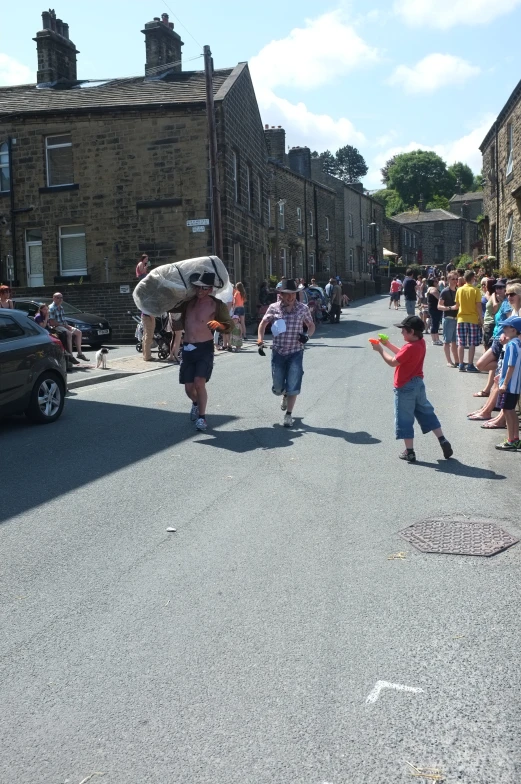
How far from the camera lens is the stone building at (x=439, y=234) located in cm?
9375

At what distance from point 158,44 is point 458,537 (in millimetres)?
28212

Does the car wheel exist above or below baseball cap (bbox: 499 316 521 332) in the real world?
below

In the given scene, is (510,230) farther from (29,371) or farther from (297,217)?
(29,371)

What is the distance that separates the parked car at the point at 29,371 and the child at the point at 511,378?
5.71 meters

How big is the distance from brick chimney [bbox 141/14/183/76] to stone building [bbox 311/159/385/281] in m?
28.7

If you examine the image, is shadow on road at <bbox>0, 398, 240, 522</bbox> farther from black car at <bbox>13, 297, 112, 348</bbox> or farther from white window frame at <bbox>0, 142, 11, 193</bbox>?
white window frame at <bbox>0, 142, 11, 193</bbox>

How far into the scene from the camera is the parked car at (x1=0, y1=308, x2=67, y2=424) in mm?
10039

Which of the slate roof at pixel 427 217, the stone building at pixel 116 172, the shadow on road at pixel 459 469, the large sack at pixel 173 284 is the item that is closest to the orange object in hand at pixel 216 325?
the large sack at pixel 173 284

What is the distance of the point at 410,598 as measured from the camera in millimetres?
4559

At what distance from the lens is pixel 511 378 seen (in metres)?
8.30

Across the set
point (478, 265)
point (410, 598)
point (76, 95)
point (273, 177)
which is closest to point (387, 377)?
point (410, 598)

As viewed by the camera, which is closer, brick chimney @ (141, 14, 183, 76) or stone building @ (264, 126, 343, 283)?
brick chimney @ (141, 14, 183, 76)

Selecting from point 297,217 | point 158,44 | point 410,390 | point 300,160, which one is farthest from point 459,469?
point 300,160

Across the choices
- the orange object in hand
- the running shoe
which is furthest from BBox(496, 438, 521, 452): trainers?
the orange object in hand
